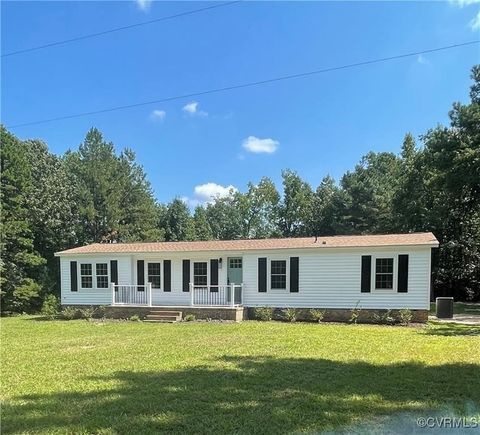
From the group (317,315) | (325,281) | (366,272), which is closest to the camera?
(317,315)

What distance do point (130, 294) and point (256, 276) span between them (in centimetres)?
531

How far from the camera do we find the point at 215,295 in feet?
54.1

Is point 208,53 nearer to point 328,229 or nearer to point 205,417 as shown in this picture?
point 205,417

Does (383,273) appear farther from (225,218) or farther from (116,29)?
(225,218)

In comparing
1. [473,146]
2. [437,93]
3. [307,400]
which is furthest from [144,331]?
[473,146]

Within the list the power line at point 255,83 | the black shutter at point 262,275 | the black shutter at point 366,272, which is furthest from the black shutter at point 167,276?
the black shutter at point 366,272

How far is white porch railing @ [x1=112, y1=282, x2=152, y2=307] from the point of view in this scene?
17.1 meters

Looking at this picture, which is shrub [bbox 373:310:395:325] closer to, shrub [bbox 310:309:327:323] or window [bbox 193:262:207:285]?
shrub [bbox 310:309:327:323]

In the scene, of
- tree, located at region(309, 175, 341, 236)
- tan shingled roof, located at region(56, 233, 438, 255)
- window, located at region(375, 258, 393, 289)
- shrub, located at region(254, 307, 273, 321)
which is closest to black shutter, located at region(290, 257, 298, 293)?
tan shingled roof, located at region(56, 233, 438, 255)

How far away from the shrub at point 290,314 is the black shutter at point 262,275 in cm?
110

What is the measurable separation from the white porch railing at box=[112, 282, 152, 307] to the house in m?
0.04

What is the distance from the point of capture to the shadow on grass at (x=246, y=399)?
4273mm

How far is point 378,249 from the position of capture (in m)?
14.3

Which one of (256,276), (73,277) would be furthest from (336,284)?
(73,277)
